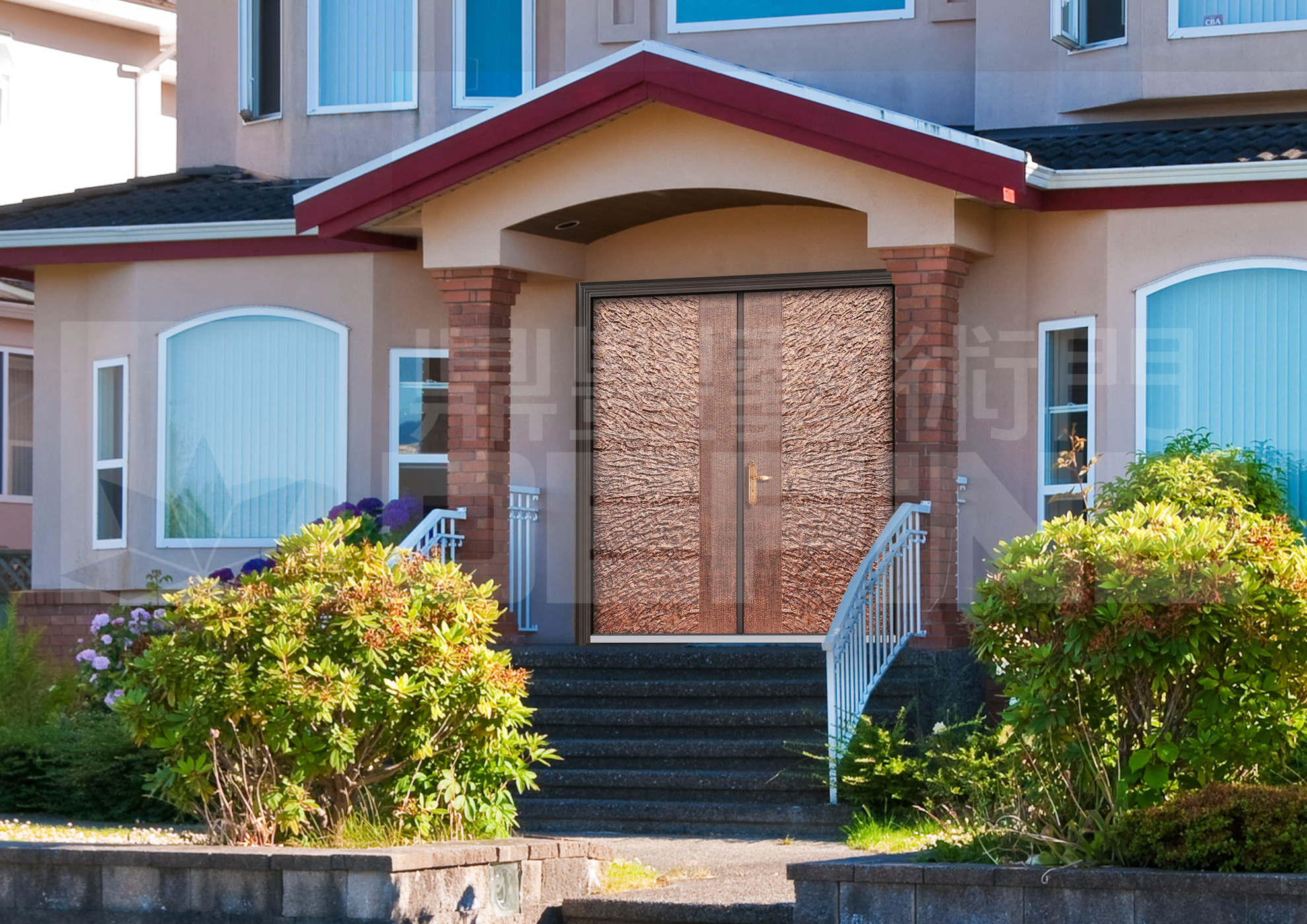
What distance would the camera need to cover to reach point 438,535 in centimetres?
1205

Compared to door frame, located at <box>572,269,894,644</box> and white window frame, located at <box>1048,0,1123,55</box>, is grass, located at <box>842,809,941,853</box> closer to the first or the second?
door frame, located at <box>572,269,894,644</box>

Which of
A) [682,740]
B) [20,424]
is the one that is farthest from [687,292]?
[20,424]

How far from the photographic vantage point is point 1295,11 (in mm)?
12336

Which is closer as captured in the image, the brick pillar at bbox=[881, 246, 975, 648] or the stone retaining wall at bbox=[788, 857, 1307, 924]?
the stone retaining wall at bbox=[788, 857, 1307, 924]

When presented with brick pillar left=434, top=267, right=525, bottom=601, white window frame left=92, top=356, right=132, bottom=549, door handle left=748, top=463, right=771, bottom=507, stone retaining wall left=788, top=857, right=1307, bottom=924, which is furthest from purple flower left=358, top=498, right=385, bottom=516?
stone retaining wall left=788, top=857, right=1307, bottom=924

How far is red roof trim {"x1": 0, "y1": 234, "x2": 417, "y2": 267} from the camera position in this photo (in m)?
13.5

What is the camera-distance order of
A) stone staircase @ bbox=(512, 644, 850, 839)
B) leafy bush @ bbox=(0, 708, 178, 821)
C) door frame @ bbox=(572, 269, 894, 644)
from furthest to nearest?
door frame @ bbox=(572, 269, 894, 644) → leafy bush @ bbox=(0, 708, 178, 821) → stone staircase @ bbox=(512, 644, 850, 839)

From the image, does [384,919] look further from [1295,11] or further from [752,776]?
[1295,11]

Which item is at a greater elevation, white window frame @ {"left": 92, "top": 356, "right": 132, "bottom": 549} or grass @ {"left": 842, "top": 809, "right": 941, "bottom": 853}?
white window frame @ {"left": 92, "top": 356, "right": 132, "bottom": 549}

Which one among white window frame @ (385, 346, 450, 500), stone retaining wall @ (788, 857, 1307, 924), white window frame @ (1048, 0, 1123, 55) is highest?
white window frame @ (1048, 0, 1123, 55)

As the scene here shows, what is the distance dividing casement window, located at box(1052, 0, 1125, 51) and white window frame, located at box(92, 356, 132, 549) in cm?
744

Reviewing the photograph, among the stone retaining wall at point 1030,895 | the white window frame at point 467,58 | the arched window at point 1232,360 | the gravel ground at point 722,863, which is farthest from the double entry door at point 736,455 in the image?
the stone retaining wall at point 1030,895

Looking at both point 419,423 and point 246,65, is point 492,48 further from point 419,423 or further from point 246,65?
point 419,423

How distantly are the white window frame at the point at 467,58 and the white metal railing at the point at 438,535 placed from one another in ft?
13.4
